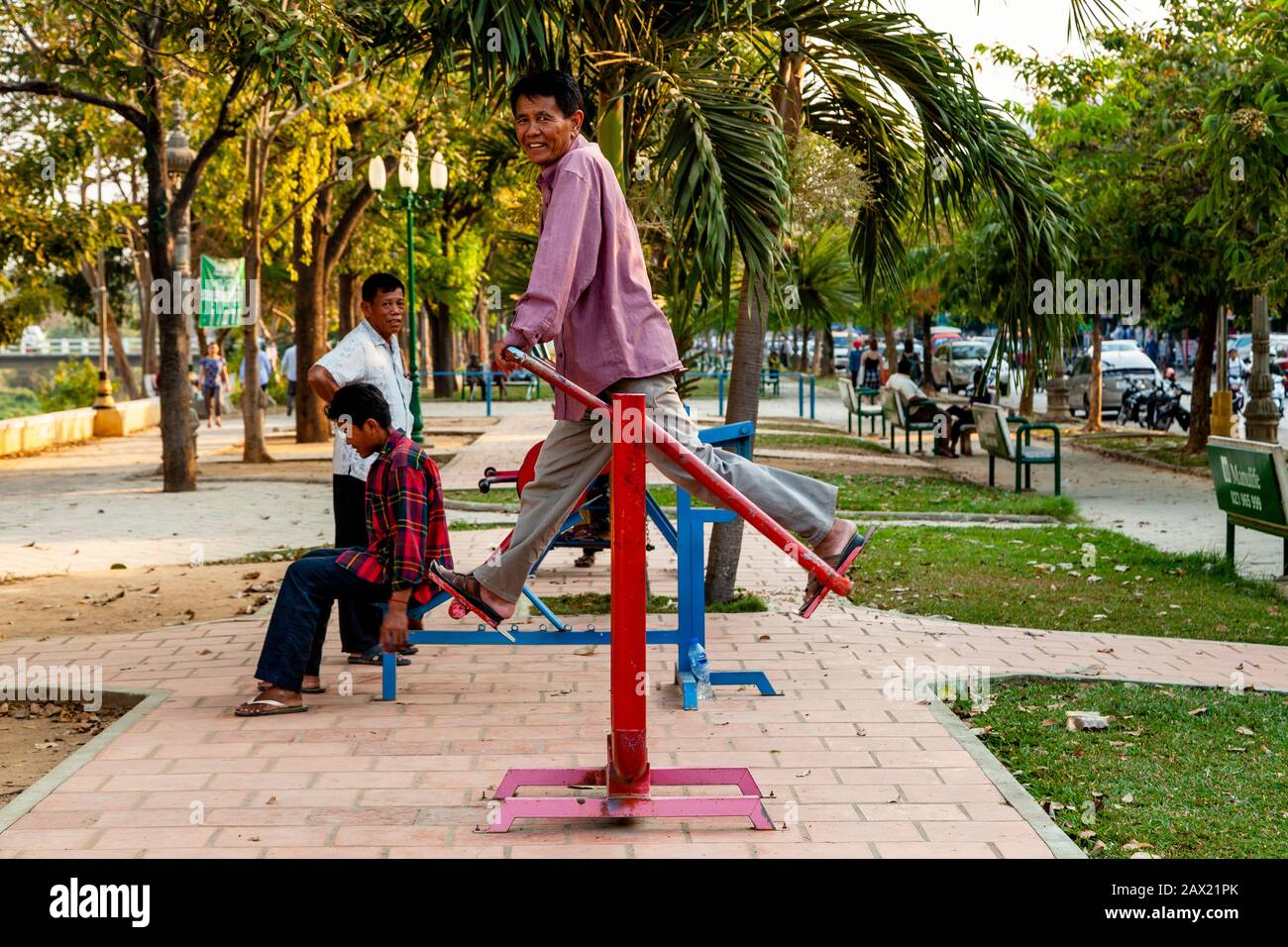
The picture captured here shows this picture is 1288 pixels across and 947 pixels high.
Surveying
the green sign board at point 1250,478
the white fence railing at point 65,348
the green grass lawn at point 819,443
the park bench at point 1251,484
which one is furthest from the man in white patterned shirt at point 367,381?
the white fence railing at point 65,348

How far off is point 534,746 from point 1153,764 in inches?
89.9

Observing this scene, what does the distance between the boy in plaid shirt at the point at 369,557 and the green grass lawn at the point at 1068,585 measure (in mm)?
3747

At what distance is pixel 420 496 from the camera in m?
6.07

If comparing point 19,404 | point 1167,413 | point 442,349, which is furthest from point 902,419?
point 19,404

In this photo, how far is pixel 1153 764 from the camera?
545cm

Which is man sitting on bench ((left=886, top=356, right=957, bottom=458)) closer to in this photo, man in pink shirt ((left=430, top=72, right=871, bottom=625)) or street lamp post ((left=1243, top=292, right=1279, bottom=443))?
street lamp post ((left=1243, top=292, right=1279, bottom=443))

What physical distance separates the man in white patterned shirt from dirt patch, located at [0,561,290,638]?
1827mm

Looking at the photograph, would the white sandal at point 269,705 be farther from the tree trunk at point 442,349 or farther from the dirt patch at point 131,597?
the tree trunk at point 442,349

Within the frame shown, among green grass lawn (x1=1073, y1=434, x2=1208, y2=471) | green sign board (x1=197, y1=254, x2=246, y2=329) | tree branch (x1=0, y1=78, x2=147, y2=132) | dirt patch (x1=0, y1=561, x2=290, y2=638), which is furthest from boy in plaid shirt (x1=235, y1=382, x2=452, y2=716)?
green grass lawn (x1=1073, y1=434, x2=1208, y2=471)

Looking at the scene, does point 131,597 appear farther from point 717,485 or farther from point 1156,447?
point 1156,447

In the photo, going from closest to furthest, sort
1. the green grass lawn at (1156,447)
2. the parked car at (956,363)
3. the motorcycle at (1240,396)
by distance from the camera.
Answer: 1. the green grass lawn at (1156,447)
2. the motorcycle at (1240,396)
3. the parked car at (956,363)

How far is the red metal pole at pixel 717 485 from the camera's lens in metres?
4.34

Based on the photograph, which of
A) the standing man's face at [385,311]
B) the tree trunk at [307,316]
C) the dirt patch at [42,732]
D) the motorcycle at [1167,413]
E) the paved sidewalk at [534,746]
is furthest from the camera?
the motorcycle at [1167,413]
